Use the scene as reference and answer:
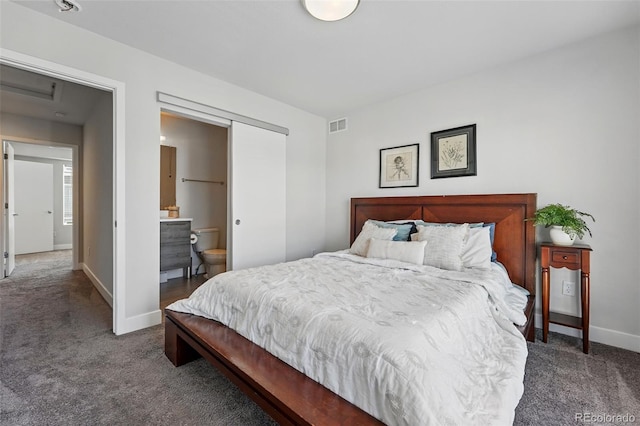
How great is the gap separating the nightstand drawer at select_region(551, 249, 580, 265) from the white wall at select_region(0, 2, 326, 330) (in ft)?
10.8

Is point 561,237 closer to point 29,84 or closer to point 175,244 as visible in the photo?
point 175,244

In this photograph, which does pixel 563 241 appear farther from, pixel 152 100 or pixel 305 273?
pixel 152 100

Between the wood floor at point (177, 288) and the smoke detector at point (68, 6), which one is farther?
the wood floor at point (177, 288)

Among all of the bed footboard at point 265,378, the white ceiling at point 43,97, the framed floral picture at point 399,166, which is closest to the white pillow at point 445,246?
the framed floral picture at point 399,166

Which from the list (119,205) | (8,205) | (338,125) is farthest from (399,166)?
(8,205)

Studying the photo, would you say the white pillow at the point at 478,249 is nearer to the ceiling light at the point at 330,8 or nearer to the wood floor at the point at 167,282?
the ceiling light at the point at 330,8

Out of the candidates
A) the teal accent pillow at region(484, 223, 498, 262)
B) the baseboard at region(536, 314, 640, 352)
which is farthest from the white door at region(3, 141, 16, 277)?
the baseboard at region(536, 314, 640, 352)

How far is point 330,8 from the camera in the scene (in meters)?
1.87

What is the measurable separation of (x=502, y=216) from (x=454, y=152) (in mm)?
833

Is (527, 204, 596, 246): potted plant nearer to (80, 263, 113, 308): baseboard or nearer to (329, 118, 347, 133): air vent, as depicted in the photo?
(329, 118, 347, 133): air vent

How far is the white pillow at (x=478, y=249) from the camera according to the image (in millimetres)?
2267

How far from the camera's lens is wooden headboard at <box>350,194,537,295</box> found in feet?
8.12

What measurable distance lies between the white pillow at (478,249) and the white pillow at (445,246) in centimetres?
4

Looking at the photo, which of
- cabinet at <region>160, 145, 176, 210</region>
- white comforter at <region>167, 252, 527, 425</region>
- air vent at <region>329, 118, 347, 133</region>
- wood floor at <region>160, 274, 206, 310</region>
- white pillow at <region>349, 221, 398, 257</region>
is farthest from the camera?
cabinet at <region>160, 145, 176, 210</region>
